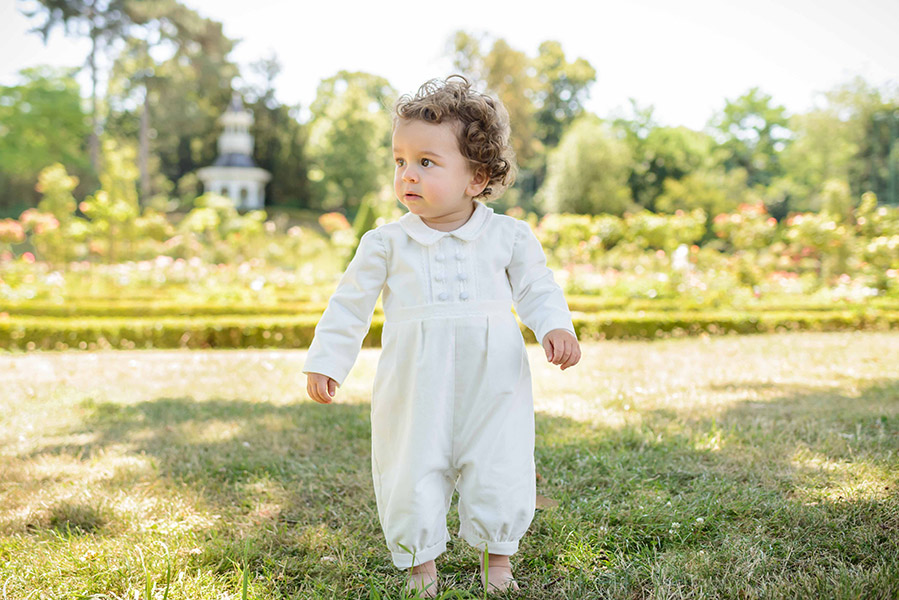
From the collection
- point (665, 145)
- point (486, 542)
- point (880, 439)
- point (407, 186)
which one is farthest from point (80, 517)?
point (665, 145)

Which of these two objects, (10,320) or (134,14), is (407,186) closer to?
(10,320)

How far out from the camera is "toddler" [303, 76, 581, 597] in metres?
1.90

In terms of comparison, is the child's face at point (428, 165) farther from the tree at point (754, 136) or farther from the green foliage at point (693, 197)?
the tree at point (754, 136)

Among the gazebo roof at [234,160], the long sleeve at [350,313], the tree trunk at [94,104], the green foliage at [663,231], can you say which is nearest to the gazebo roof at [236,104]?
the gazebo roof at [234,160]

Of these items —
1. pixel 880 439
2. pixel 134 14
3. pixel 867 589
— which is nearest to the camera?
pixel 867 589

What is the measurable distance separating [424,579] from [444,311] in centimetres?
78

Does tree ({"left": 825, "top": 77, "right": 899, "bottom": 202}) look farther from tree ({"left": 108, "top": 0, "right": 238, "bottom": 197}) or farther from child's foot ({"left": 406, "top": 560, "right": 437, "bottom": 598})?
child's foot ({"left": 406, "top": 560, "right": 437, "bottom": 598})

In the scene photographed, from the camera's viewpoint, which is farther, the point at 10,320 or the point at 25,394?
the point at 10,320

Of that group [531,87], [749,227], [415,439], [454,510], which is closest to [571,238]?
[749,227]

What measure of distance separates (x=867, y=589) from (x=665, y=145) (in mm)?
32923

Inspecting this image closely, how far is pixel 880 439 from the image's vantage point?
10.2 feet

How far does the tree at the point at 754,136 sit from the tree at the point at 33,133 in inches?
1376

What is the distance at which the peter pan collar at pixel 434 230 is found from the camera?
198cm

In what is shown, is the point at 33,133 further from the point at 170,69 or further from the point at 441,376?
the point at 441,376
